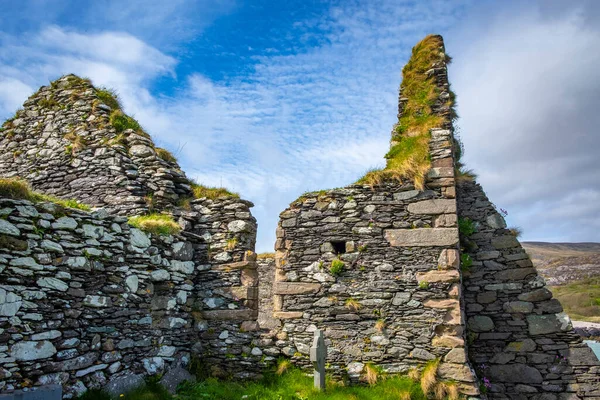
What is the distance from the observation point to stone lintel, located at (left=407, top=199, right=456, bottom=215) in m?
9.16

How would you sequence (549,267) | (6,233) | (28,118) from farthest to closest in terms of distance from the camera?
1. (549,267)
2. (28,118)
3. (6,233)

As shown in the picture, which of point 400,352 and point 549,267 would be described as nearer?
point 400,352

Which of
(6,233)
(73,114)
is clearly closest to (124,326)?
(6,233)

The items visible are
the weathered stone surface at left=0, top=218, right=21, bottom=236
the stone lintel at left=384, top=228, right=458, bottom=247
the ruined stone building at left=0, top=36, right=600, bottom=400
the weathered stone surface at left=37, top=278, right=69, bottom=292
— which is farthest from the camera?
the stone lintel at left=384, top=228, right=458, bottom=247

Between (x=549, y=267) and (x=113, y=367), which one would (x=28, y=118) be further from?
(x=549, y=267)

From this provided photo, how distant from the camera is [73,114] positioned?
509 inches

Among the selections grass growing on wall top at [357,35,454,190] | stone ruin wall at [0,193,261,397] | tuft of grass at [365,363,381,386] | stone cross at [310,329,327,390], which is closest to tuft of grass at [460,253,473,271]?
grass growing on wall top at [357,35,454,190]

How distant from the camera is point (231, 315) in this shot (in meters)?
9.69

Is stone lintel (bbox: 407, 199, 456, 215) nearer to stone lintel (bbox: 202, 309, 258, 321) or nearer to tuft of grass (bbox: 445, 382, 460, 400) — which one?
tuft of grass (bbox: 445, 382, 460, 400)

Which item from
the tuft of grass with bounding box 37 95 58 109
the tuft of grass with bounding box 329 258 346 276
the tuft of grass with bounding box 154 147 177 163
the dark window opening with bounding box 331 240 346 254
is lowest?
the tuft of grass with bounding box 329 258 346 276

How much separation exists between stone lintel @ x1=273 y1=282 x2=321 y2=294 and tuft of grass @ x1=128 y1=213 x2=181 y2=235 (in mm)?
2443

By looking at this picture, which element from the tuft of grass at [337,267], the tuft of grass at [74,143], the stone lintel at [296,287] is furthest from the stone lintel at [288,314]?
the tuft of grass at [74,143]

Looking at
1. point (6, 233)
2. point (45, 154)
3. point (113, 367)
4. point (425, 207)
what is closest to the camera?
point (6, 233)

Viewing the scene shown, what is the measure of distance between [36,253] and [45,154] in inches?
252
